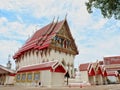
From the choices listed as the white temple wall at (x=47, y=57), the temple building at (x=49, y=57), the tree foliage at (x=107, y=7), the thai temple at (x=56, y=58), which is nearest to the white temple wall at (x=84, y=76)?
the thai temple at (x=56, y=58)

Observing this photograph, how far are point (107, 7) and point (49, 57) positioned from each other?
70.6 feet

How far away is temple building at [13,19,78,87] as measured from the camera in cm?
2491

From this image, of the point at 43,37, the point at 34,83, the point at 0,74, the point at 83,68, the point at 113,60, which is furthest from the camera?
the point at 113,60

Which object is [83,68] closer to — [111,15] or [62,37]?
[62,37]

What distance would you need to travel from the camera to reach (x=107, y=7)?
14.4 meters

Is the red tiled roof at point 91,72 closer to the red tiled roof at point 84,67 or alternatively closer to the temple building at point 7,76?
the red tiled roof at point 84,67

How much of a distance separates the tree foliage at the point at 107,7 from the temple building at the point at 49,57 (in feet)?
37.7

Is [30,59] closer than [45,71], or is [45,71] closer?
[45,71]

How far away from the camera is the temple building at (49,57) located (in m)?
24.9

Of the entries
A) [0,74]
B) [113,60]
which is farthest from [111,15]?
[113,60]

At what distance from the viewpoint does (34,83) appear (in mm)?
26188

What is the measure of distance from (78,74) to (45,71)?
13.6 m

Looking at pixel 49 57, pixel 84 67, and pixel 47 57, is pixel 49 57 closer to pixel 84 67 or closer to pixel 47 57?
pixel 47 57

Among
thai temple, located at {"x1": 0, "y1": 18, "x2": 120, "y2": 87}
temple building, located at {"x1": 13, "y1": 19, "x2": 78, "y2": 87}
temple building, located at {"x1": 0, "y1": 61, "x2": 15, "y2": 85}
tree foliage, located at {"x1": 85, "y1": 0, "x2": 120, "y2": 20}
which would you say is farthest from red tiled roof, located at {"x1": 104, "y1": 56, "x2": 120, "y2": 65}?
tree foliage, located at {"x1": 85, "y1": 0, "x2": 120, "y2": 20}
